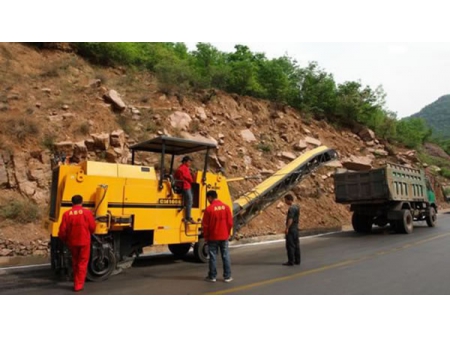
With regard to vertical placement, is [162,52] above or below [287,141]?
above

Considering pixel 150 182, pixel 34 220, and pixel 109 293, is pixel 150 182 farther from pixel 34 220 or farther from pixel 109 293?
pixel 34 220

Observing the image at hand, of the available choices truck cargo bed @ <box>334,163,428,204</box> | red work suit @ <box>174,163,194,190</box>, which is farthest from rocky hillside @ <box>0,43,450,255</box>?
truck cargo bed @ <box>334,163,428,204</box>

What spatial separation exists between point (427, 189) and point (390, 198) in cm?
519

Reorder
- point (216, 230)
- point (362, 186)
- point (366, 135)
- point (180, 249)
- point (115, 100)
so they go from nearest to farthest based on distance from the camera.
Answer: point (216, 230)
point (180, 249)
point (362, 186)
point (115, 100)
point (366, 135)

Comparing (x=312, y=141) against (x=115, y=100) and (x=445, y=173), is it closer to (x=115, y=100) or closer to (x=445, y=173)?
(x=115, y=100)

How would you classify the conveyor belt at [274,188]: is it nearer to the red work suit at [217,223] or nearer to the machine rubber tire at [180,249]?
the machine rubber tire at [180,249]

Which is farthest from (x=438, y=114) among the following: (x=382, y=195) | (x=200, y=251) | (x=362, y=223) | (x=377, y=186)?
(x=200, y=251)

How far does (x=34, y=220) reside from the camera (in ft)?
36.2

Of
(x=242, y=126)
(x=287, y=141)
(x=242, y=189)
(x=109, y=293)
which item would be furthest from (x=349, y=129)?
(x=109, y=293)

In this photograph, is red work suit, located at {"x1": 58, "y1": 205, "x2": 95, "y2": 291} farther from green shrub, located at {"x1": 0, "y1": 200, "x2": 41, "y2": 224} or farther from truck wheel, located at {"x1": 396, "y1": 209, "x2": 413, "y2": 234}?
truck wheel, located at {"x1": 396, "y1": 209, "x2": 413, "y2": 234}

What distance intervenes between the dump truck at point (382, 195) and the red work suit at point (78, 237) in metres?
10.9

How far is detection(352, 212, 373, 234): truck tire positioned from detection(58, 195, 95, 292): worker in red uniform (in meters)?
11.9

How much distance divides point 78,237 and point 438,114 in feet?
511

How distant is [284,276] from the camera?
6867 millimetres
